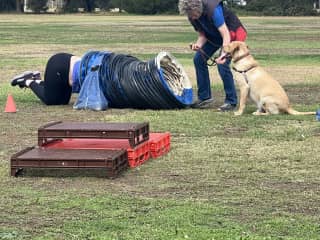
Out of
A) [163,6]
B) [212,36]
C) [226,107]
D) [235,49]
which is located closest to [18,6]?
Result: [163,6]

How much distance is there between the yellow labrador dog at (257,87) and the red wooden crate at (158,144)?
125 inches

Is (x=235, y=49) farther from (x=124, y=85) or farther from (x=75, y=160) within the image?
(x=75, y=160)

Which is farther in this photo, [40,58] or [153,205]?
[40,58]

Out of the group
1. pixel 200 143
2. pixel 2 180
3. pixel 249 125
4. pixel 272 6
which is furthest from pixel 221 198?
pixel 272 6

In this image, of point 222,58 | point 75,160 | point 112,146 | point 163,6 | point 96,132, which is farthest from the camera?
point 163,6

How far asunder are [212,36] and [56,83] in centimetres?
271

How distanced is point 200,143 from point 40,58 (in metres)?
16.4

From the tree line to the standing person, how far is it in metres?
81.6

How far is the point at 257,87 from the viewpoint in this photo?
12062 millimetres

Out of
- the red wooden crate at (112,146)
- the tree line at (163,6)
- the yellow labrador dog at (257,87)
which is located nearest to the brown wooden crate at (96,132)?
the red wooden crate at (112,146)

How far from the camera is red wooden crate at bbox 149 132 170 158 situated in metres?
8.66

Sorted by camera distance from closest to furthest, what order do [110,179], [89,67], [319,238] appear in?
[319,238] → [110,179] → [89,67]

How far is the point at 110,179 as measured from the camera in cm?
760

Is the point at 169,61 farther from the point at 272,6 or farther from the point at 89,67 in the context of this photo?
the point at 272,6
